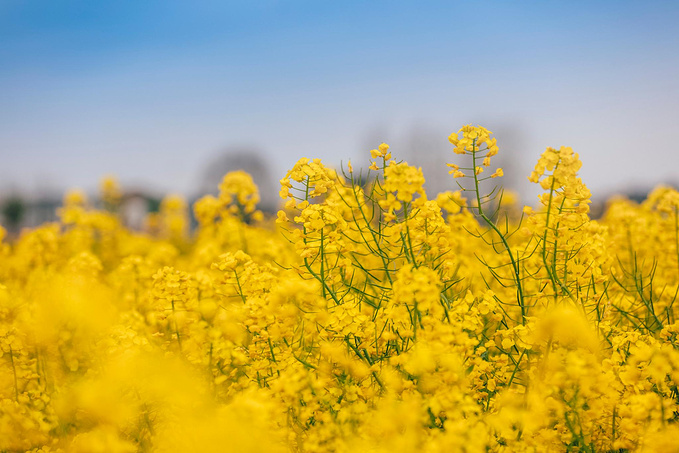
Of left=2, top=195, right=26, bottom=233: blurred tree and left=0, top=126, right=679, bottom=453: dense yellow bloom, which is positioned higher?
left=0, top=126, right=679, bottom=453: dense yellow bloom

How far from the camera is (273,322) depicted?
2.29m

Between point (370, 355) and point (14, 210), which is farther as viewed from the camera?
point (14, 210)

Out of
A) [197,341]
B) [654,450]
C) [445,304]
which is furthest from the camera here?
[197,341]

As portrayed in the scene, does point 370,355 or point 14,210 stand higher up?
point 370,355

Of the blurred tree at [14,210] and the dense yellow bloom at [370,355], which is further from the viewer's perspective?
the blurred tree at [14,210]

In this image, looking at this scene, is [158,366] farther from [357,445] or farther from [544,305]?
[544,305]

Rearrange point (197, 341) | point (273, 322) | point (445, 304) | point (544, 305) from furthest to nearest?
point (197, 341) → point (544, 305) → point (273, 322) → point (445, 304)

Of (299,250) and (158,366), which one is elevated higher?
(299,250)

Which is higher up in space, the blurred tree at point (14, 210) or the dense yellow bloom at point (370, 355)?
the dense yellow bloom at point (370, 355)

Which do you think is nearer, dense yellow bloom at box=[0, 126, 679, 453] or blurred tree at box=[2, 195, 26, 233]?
dense yellow bloom at box=[0, 126, 679, 453]

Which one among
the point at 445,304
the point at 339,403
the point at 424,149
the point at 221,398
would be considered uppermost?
the point at 424,149

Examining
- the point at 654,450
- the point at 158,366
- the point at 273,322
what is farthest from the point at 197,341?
the point at 654,450

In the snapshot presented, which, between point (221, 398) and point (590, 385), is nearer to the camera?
point (590, 385)

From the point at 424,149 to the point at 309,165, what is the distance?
16.9 meters
